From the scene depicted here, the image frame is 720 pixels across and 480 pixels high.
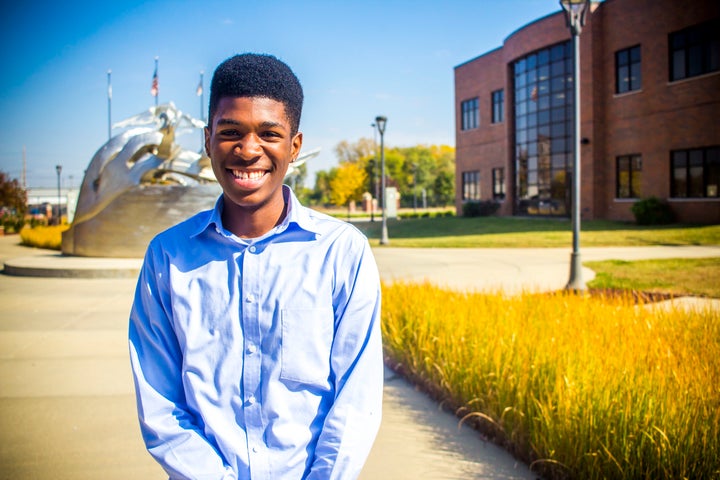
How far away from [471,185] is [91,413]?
38729 millimetres

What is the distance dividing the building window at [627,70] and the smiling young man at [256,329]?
1149 inches

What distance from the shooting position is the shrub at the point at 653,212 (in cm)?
2408

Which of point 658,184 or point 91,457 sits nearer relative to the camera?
point 91,457

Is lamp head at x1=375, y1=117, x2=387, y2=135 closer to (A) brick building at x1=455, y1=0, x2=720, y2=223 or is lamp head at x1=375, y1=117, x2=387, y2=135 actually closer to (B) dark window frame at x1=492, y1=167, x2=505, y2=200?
(A) brick building at x1=455, y1=0, x2=720, y2=223

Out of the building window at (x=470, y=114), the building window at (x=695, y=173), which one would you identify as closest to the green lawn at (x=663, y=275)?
the building window at (x=695, y=173)

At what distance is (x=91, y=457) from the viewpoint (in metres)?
3.62

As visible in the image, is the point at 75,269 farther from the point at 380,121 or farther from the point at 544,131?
the point at 544,131


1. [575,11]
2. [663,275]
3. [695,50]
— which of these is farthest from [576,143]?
[695,50]

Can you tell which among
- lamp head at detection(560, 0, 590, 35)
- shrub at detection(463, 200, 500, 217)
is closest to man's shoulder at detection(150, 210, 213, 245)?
lamp head at detection(560, 0, 590, 35)

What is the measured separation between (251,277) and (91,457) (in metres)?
2.68

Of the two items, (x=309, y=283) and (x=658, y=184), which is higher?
(x=658, y=184)

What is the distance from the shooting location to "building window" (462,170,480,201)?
40.6 m

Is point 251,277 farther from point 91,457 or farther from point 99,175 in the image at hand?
point 99,175

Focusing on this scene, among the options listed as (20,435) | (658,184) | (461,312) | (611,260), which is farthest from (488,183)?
(20,435)
